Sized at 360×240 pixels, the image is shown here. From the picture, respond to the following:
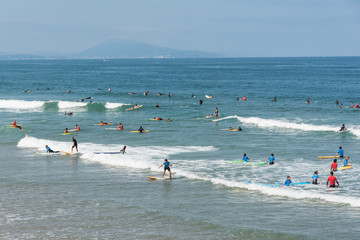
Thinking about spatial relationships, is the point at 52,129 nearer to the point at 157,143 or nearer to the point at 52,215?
the point at 157,143

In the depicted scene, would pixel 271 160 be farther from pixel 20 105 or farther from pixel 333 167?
pixel 20 105

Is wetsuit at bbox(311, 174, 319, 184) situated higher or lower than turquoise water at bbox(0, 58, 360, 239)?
higher

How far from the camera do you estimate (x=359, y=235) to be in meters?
18.3

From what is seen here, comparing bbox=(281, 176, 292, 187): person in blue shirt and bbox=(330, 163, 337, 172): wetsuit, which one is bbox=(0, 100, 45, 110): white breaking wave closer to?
bbox=(330, 163, 337, 172): wetsuit

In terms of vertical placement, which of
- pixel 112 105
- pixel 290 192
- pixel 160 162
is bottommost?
pixel 160 162

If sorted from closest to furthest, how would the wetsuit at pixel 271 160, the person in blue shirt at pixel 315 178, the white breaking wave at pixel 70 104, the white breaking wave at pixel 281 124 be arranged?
the person in blue shirt at pixel 315 178
the wetsuit at pixel 271 160
the white breaking wave at pixel 281 124
the white breaking wave at pixel 70 104

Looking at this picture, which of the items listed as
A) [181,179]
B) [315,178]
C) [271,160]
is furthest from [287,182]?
[181,179]

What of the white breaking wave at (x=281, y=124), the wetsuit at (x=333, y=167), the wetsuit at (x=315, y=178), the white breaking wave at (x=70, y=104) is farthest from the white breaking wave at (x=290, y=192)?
the white breaking wave at (x=70, y=104)

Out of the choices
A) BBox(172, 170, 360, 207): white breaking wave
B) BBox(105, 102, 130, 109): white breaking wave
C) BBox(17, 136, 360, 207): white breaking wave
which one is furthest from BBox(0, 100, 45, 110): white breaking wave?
BBox(172, 170, 360, 207): white breaking wave

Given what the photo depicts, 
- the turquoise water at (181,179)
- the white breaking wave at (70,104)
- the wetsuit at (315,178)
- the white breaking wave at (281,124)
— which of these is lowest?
the turquoise water at (181,179)

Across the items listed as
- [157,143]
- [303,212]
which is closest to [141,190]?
[303,212]

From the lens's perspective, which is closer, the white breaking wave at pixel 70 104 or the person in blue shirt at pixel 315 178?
the person in blue shirt at pixel 315 178

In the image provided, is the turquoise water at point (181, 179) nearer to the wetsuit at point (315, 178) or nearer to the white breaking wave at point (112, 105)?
the wetsuit at point (315, 178)

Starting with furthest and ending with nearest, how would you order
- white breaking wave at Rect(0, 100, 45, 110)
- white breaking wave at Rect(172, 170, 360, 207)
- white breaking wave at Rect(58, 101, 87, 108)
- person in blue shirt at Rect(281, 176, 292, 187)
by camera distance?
white breaking wave at Rect(58, 101, 87, 108) < white breaking wave at Rect(0, 100, 45, 110) < person in blue shirt at Rect(281, 176, 292, 187) < white breaking wave at Rect(172, 170, 360, 207)
